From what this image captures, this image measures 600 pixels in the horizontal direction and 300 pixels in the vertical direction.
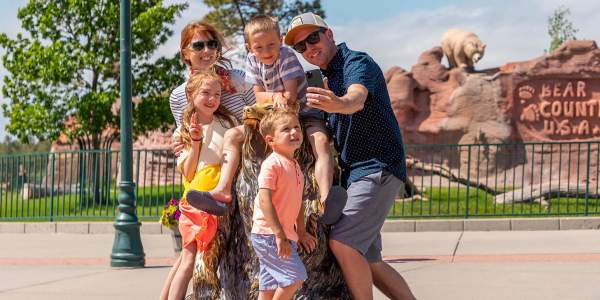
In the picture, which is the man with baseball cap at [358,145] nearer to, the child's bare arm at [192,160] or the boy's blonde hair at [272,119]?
the boy's blonde hair at [272,119]

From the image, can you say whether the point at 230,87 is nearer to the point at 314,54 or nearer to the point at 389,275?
the point at 314,54

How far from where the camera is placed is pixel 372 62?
4.66m

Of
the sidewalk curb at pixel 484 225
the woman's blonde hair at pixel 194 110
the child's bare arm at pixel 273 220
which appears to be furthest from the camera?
the sidewalk curb at pixel 484 225

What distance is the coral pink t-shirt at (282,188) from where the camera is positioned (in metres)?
4.41

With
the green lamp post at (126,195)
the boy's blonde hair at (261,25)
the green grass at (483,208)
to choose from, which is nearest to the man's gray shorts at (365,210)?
the boy's blonde hair at (261,25)

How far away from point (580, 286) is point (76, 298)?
146 inches

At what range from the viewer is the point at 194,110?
16.4ft

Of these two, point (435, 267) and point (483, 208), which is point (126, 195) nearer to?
point (435, 267)

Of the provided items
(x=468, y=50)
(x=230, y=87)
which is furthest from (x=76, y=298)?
(x=468, y=50)

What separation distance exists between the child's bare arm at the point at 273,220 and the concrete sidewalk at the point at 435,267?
2.66 metres

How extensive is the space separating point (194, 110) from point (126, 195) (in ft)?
14.7

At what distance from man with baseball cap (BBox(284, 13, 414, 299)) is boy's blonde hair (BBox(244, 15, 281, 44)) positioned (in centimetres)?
18

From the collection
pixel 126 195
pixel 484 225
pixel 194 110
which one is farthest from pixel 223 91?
pixel 484 225

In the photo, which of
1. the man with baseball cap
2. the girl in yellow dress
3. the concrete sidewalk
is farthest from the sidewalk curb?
the man with baseball cap
